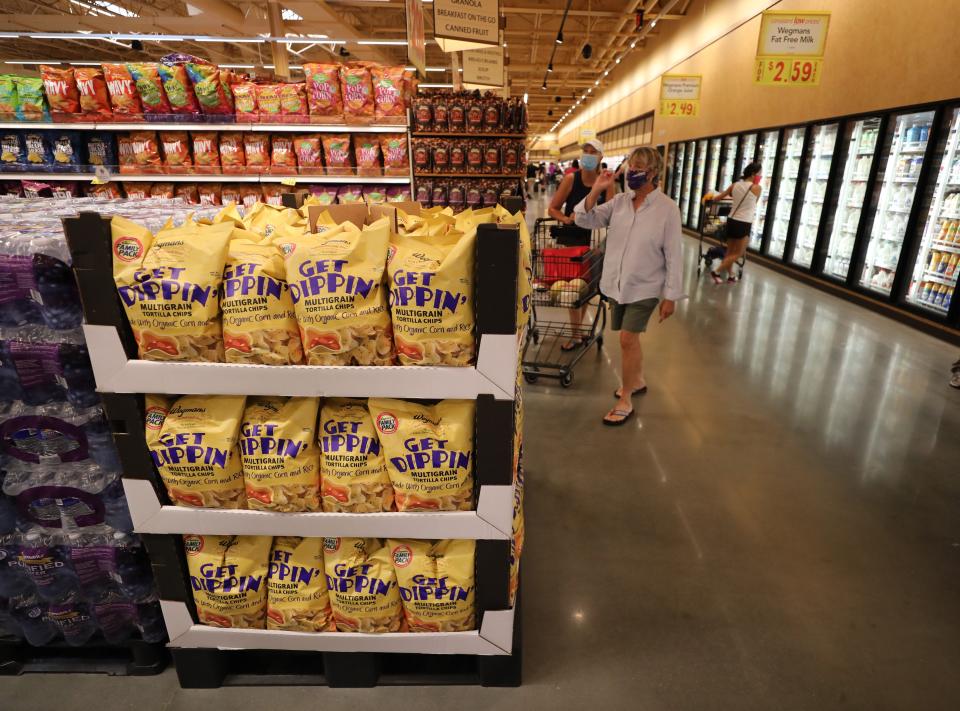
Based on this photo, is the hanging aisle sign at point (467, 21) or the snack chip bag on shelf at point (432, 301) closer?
the snack chip bag on shelf at point (432, 301)

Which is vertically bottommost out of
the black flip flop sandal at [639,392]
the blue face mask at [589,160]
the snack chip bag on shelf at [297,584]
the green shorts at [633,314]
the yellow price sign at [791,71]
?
the black flip flop sandal at [639,392]

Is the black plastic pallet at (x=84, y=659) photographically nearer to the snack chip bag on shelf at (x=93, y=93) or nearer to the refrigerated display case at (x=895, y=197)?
the snack chip bag on shelf at (x=93, y=93)

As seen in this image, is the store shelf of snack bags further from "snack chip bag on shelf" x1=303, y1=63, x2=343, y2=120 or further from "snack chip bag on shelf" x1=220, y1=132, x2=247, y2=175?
"snack chip bag on shelf" x1=220, y1=132, x2=247, y2=175

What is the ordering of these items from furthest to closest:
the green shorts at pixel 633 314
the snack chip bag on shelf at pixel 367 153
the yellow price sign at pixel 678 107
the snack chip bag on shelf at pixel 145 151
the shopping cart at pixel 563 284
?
the yellow price sign at pixel 678 107
the snack chip bag on shelf at pixel 367 153
the snack chip bag on shelf at pixel 145 151
the shopping cart at pixel 563 284
the green shorts at pixel 633 314

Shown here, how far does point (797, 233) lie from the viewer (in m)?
8.69

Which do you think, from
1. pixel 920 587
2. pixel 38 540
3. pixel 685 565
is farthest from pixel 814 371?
pixel 38 540

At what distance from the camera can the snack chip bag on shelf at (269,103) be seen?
512 centimetres

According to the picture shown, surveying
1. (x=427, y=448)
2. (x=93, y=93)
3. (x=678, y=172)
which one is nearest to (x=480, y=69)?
(x=93, y=93)

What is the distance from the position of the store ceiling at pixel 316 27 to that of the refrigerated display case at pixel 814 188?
653 centimetres

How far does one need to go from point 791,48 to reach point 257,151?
6.49 m

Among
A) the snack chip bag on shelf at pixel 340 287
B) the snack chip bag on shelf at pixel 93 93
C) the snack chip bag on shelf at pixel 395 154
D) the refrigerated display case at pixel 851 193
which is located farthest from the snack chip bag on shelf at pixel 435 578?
the refrigerated display case at pixel 851 193

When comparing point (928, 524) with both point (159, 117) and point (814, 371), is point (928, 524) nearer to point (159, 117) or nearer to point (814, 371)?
point (814, 371)

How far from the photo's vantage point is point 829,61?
7.48 meters

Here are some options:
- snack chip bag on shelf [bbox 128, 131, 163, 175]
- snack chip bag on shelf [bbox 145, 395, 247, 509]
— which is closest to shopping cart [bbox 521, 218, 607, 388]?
snack chip bag on shelf [bbox 145, 395, 247, 509]
